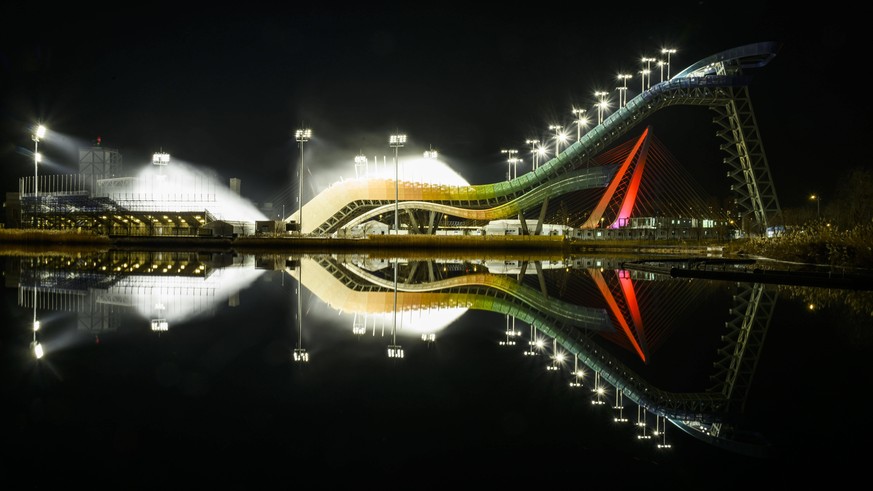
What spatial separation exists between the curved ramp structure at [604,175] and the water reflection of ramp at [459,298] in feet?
79.8

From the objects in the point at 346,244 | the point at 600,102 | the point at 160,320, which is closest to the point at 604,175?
the point at 600,102

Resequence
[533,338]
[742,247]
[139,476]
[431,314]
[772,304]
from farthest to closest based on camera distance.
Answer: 1. [742,247]
2. [772,304]
3. [431,314]
4. [533,338]
5. [139,476]

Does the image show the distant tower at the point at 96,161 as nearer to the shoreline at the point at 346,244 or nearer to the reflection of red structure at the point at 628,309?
the shoreline at the point at 346,244

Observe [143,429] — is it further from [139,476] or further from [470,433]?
[470,433]

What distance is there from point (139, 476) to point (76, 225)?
219 ft

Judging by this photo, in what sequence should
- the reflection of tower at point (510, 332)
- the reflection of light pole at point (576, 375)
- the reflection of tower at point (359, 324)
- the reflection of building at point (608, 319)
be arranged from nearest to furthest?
the reflection of building at point (608, 319) < the reflection of light pole at point (576, 375) < the reflection of tower at point (510, 332) < the reflection of tower at point (359, 324)

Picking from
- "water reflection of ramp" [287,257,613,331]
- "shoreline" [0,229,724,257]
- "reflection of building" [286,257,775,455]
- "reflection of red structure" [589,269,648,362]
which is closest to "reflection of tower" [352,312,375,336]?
"reflection of building" [286,257,775,455]

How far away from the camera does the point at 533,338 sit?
812 cm

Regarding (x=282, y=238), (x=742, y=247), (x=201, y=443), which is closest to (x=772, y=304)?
(x=201, y=443)

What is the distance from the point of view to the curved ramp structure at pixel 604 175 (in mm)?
36469

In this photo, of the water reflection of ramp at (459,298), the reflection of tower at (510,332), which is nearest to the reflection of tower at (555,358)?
the reflection of tower at (510,332)

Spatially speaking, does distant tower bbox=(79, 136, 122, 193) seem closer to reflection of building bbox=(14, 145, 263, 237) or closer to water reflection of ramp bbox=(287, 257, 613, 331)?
reflection of building bbox=(14, 145, 263, 237)

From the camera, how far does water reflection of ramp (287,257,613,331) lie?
10.7m

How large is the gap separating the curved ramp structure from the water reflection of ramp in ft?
79.8
